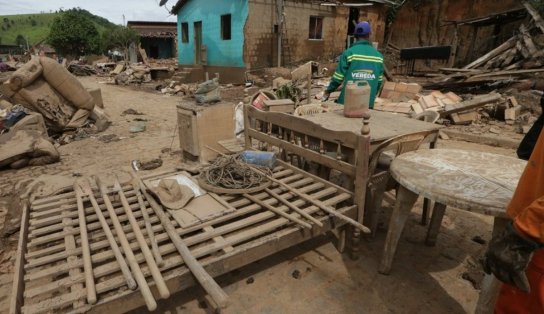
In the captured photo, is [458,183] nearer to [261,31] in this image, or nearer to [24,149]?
[24,149]

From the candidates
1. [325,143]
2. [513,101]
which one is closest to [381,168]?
[325,143]

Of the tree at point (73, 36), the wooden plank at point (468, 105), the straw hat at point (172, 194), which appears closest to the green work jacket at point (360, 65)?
the straw hat at point (172, 194)

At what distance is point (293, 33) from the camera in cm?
1405

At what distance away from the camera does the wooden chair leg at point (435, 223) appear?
9.42 feet

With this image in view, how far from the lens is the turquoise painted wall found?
43.3 feet

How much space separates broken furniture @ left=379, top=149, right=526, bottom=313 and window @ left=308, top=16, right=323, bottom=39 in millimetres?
13633

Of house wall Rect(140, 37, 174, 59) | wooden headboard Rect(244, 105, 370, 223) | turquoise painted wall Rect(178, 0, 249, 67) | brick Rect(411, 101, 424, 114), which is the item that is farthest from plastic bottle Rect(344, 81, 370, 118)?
house wall Rect(140, 37, 174, 59)

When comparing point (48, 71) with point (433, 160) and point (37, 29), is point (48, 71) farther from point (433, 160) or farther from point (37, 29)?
point (37, 29)

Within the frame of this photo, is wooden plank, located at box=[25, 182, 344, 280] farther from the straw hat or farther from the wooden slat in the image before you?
the straw hat

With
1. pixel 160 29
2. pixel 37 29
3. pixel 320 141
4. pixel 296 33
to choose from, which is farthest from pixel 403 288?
pixel 37 29

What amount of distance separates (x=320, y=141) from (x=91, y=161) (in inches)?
166

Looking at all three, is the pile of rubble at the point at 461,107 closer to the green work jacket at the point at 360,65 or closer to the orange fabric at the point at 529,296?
the green work jacket at the point at 360,65

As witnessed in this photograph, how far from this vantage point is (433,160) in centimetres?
237

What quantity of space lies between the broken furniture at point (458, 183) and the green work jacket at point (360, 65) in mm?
1675
